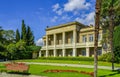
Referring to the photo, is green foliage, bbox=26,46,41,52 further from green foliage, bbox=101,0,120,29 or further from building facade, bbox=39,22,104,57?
green foliage, bbox=101,0,120,29

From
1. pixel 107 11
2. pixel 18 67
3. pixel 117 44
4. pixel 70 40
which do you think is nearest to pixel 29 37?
pixel 70 40

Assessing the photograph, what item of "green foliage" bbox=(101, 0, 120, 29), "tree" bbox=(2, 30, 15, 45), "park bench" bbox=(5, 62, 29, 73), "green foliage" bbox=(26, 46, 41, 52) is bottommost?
"park bench" bbox=(5, 62, 29, 73)

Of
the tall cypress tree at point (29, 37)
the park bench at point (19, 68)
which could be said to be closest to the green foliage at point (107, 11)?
the park bench at point (19, 68)

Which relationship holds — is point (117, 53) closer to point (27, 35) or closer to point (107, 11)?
point (107, 11)

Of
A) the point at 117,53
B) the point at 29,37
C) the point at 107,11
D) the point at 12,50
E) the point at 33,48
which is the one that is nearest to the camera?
the point at 117,53

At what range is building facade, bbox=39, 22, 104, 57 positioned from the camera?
62847mm

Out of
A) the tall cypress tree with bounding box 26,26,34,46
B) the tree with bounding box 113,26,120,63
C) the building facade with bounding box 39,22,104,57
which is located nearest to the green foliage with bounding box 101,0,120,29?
the tree with bounding box 113,26,120,63

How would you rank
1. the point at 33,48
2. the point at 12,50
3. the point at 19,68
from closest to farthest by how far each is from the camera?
the point at 19,68 → the point at 12,50 → the point at 33,48

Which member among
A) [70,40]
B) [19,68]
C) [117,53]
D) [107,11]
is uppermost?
[107,11]

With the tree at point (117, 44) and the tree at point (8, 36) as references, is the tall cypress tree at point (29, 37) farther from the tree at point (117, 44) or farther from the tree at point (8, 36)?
the tree at point (117, 44)

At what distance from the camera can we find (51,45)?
243 feet

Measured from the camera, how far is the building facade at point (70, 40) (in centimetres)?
6285

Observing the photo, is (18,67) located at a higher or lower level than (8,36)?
lower

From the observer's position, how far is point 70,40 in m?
69.7
